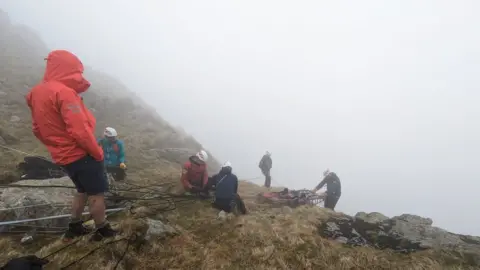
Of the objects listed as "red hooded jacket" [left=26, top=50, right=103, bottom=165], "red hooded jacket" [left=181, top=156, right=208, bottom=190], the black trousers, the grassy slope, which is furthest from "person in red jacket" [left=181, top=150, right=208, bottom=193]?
the black trousers

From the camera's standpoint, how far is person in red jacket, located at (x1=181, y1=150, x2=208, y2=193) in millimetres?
10656

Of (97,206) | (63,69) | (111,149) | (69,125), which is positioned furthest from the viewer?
(111,149)

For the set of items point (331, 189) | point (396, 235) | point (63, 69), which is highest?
point (63, 69)

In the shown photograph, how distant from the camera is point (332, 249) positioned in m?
6.61

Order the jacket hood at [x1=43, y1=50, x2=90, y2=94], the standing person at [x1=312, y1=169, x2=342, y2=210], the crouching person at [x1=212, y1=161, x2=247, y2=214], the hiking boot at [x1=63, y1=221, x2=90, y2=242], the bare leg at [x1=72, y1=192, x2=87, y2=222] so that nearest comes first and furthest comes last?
the jacket hood at [x1=43, y1=50, x2=90, y2=94], the bare leg at [x1=72, y1=192, x2=87, y2=222], the hiking boot at [x1=63, y1=221, x2=90, y2=242], the crouching person at [x1=212, y1=161, x2=247, y2=214], the standing person at [x1=312, y1=169, x2=342, y2=210]

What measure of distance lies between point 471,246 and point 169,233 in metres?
7.74

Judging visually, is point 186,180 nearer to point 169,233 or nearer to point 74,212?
point 169,233

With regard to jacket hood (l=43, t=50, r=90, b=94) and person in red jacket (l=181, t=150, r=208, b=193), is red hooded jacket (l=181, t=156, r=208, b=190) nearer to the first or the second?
person in red jacket (l=181, t=150, r=208, b=193)

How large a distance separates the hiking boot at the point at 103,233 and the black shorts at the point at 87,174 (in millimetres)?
894

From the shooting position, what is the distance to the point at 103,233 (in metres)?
5.53

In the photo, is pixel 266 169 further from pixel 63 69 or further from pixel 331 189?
pixel 63 69

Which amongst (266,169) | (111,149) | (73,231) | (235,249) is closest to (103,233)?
(73,231)

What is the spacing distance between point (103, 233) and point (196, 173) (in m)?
5.36

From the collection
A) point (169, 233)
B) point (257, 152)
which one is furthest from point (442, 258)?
point (257, 152)
